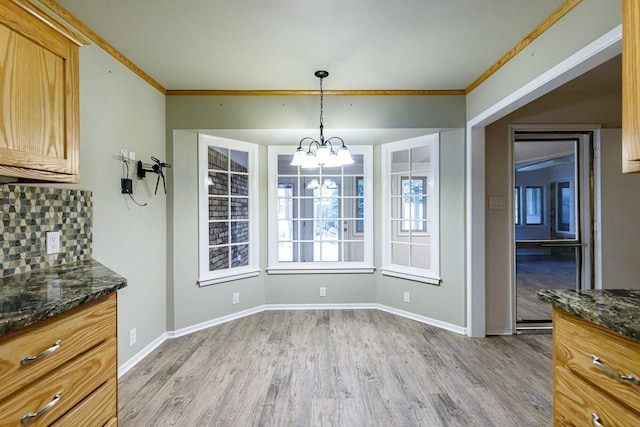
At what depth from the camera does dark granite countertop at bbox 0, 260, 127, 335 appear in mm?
931

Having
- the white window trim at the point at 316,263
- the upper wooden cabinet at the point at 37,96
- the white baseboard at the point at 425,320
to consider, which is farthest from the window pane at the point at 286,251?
the upper wooden cabinet at the point at 37,96

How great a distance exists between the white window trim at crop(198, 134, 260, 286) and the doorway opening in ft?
9.72

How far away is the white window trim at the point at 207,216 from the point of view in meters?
3.21

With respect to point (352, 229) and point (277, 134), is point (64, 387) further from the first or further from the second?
point (352, 229)

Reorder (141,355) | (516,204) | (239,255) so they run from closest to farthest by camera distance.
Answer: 1. (141,355)
2. (516,204)
3. (239,255)

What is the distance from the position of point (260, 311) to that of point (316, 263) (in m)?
0.94

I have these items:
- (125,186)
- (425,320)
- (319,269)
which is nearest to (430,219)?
(425,320)

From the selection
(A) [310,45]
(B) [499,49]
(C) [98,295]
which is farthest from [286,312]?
(B) [499,49]

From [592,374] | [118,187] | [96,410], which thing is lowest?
[96,410]

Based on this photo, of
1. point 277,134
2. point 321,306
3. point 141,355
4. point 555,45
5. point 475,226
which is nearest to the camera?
point 555,45

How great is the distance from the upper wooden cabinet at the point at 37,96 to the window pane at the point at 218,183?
1.82m

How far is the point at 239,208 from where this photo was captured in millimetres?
3613

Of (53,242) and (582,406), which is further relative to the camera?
(53,242)

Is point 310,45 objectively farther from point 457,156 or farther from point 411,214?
point 411,214
